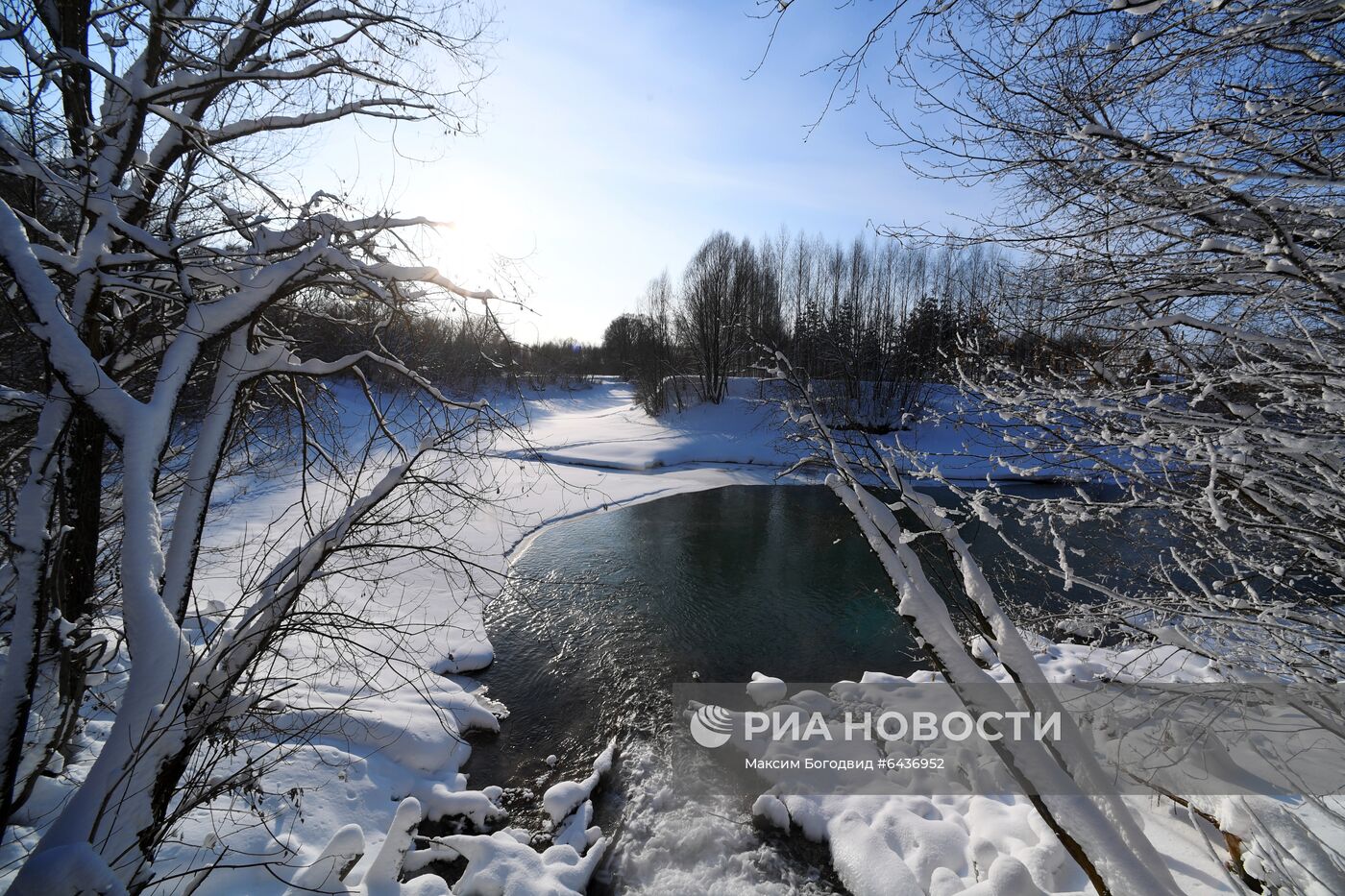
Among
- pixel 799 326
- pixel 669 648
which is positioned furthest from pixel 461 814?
pixel 799 326

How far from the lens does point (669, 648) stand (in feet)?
23.7

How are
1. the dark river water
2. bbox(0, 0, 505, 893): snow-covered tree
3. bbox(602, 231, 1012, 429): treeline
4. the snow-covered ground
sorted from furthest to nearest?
bbox(602, 231, 1012, 429): treeline < the dark river water < the snow-covered ground < bbox(0, 0, 505, 893): snow-covered tree

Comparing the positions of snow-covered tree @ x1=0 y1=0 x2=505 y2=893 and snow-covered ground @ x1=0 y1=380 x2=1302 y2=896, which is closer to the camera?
snow-covered tree @ x1=0 y1=0 x2=505 y2=893

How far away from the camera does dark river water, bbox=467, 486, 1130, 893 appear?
4156 mm

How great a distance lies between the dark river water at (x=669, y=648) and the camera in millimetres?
4156

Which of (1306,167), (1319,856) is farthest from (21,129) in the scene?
(1319,856)

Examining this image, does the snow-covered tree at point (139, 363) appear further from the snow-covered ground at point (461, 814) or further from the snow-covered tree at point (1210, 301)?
the snow-covered tree at point (1210, 301)

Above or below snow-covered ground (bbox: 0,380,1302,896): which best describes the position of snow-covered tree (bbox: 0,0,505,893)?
above

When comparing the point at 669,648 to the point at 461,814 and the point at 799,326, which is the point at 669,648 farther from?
the point at 799,326

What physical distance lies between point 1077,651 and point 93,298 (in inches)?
356

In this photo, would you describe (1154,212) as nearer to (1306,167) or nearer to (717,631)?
(1306,167)

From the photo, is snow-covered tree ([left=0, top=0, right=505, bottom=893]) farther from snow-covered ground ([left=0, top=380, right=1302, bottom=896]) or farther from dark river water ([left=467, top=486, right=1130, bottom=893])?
dark river water ([left=467, top=486, right=1130, bottom=893])

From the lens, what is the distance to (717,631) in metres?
7.73

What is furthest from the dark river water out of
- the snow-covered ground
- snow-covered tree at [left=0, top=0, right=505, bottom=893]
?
snow-covered tree at [left=0, top=0, right=505, bottom=893]
